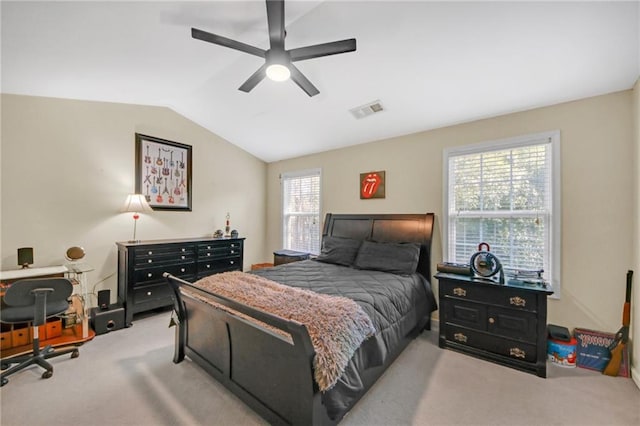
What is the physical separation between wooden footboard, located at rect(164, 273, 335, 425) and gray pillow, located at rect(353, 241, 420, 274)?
71.0 inches

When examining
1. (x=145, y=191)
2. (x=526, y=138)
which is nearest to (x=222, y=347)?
(x=145, y=191)

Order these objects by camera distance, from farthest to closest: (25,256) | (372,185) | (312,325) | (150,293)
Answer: (372,185), (150,293), (25,256), (312,325)

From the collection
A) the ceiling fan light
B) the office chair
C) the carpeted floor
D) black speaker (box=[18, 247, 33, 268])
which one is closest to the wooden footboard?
the carpeted floor

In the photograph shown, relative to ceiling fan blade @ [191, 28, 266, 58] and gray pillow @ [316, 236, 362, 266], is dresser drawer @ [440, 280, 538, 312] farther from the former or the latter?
ceiling fan blade @ [191, 28, 266, 58]

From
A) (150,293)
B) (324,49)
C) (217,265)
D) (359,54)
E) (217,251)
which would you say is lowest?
(150,293)

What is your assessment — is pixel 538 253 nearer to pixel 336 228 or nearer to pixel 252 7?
pixel 336 228

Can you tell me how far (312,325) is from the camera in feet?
5.18

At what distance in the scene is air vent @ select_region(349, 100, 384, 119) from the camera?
313 cm

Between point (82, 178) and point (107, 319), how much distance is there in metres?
1.74

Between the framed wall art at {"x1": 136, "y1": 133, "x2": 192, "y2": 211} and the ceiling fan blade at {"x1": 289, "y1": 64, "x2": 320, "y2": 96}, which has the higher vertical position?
the ceiling fan blade at {"x1": 289, "y1": 64, "x2": 320, "y2": 96}

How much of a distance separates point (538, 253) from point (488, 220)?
551 mm

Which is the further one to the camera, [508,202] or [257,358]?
Answer: [508,202]

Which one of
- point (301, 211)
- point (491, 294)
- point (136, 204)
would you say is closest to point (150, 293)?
point (136, 204)

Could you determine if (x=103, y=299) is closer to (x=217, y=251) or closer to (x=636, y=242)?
(x=217, y=251)
